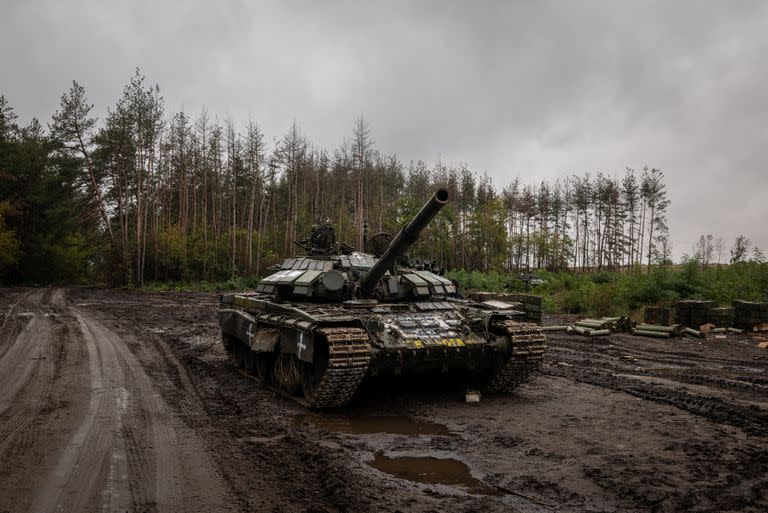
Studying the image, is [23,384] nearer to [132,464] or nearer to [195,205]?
[132,464]

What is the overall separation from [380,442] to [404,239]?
3.06m

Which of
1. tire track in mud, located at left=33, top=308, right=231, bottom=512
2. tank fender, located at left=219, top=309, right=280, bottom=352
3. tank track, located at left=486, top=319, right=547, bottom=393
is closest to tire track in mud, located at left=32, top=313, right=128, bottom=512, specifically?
tire track in mud, located at left=33, top=308, right=231, bottom=512

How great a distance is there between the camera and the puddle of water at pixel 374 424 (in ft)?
24.1

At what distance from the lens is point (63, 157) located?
4012 cm

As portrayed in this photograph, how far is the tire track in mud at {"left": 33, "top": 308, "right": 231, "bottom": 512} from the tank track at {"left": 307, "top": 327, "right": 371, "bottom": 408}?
1808 millimetres

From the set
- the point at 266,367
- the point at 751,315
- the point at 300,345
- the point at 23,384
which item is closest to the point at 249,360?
the point at 266,367

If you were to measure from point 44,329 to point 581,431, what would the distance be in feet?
49.7

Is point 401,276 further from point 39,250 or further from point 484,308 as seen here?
point 39,250

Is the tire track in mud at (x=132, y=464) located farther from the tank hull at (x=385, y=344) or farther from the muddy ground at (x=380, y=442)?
the tank hull at (x=385, y=344)

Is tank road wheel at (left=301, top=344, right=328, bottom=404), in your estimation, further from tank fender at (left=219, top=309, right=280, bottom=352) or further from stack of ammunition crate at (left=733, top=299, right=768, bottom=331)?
stack of ammunition crate at (left=733, top=299, right=768, bottom=331)

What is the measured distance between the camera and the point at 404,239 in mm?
8703

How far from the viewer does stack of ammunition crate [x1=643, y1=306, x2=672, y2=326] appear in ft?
58.6

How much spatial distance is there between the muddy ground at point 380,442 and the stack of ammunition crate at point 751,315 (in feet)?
20.2

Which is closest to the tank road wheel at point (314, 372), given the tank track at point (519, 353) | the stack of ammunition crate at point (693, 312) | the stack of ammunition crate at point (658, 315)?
the tank track at point (519, 353)
